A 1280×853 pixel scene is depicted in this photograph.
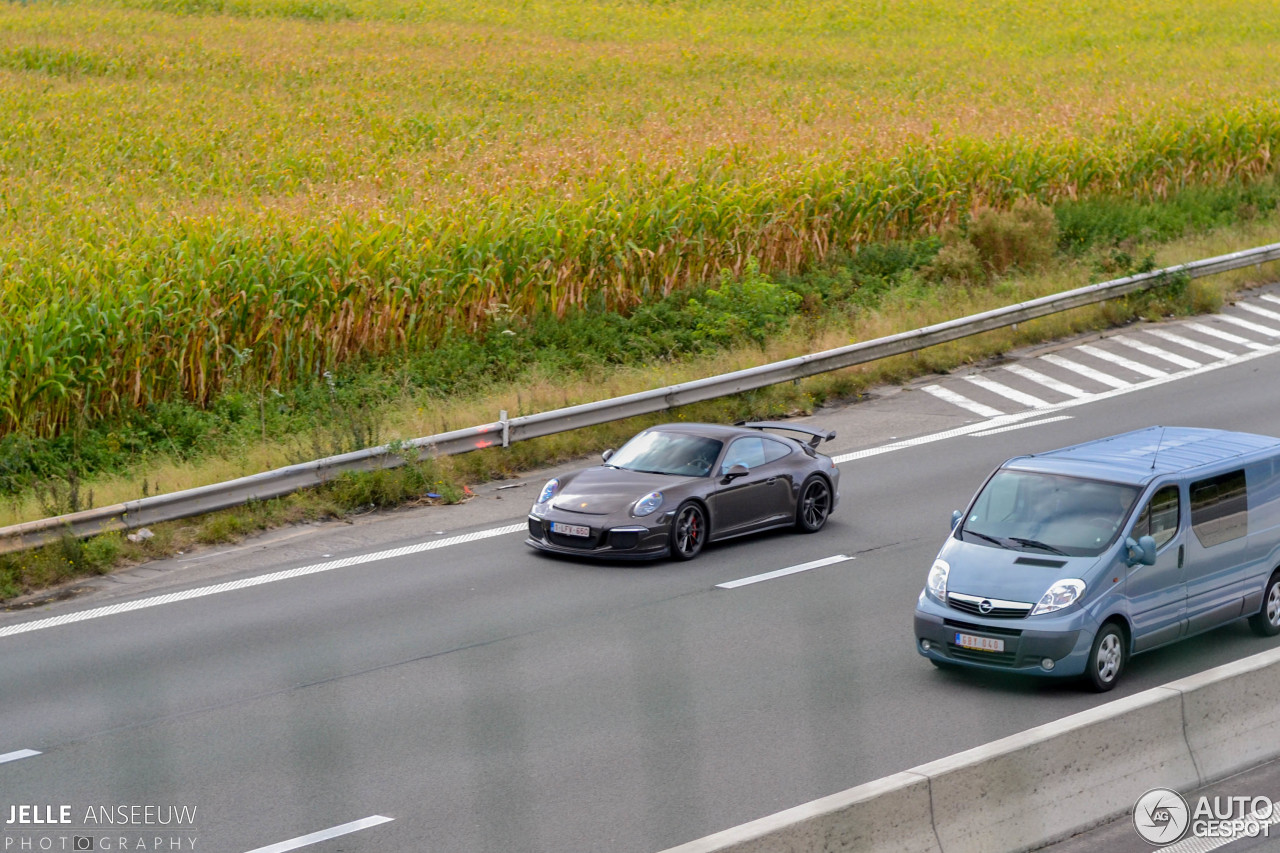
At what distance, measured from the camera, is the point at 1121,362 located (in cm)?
2370

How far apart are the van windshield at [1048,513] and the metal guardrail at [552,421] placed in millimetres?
8015

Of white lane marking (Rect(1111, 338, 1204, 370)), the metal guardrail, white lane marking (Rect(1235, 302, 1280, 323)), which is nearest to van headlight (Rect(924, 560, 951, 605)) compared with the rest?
the metal guardrail

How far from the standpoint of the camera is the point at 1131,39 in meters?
60.1

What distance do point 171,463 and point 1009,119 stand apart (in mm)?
22742

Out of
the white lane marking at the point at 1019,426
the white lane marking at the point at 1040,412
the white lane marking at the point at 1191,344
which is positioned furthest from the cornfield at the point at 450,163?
the white lane marking at the point at 1019,426

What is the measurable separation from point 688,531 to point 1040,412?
7.83 m

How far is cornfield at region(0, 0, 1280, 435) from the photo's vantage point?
20.4 m

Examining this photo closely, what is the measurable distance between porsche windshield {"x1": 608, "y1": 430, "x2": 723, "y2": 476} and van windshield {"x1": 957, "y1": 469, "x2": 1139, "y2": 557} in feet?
13.6

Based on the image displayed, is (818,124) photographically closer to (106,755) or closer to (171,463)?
(171,463)

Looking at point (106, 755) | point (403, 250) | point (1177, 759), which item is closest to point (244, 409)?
point (403, 250)

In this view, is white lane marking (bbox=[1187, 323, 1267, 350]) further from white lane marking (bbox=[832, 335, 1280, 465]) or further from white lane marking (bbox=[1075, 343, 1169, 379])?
white lane marking (bbox=[1075, 343, 1169, 379])

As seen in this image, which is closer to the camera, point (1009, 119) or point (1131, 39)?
point (1009, 119)

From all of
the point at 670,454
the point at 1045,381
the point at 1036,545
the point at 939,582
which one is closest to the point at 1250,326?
the point at 1045,381

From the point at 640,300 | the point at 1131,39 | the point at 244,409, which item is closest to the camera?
the point at 244,409
